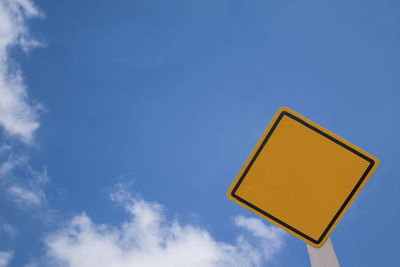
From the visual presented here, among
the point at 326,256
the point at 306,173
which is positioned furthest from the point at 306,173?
the point at 326,256

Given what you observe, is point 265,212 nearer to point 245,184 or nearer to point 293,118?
point 245,184

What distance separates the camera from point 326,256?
1.49 metres

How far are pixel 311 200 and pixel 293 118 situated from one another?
1.68 feet

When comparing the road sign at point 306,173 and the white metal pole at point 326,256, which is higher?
the road sign at point 306,173

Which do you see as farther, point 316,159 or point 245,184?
point 245,184

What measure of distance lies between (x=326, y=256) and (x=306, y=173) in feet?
1.67

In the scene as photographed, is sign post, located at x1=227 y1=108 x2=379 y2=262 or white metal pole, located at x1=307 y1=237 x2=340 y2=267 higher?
sign post, located at x1=227 y1=108 x2=379 y2=262

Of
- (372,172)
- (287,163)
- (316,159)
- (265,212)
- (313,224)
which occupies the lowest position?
(265,212)

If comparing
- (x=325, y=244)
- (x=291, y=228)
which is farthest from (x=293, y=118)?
(x=325, y=244)

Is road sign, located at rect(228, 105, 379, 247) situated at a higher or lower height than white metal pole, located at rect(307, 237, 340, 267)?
higher

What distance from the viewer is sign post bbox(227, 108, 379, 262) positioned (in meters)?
1.50

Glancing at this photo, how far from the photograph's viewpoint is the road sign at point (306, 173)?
150 cm

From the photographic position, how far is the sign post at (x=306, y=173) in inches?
59.2

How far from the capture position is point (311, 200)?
151 cm
